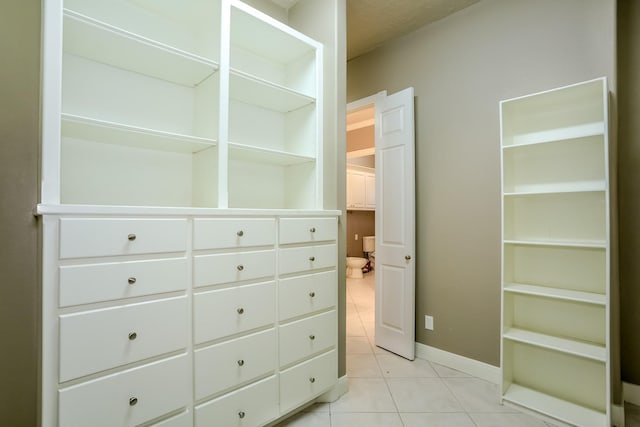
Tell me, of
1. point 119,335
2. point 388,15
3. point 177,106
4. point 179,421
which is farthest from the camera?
point 388,15

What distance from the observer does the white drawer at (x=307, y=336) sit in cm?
171

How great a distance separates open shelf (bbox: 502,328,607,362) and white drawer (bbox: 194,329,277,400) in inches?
62.4

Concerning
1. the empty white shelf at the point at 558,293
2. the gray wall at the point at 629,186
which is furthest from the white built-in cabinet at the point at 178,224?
the gray wall at the point at 629,186

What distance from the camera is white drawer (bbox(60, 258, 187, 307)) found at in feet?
3.51

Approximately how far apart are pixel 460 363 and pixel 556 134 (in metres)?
1.85

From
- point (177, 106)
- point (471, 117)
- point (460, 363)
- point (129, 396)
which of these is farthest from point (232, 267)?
point (471, 117)

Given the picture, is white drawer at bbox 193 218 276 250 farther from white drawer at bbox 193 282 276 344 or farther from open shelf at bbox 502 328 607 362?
open shelf at bbox 502 328 607 362

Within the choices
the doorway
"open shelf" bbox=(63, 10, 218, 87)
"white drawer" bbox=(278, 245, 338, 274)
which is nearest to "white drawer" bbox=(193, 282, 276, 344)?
"white drawer" bbox=(278, 245, 338, 274)

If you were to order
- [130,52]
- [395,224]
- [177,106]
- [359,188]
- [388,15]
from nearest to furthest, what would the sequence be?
[130,52] → [177,106] → [388,15] → [395,224] → [359,188]

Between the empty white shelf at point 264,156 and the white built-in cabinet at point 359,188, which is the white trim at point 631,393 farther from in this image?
the white built-in cabinet at point 359,188

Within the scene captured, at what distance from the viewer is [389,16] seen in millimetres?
2500

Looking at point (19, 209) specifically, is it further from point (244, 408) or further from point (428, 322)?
point (428, 322)

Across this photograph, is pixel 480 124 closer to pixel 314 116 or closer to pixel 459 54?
pixel 459 54

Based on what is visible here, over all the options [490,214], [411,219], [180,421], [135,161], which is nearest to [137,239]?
[135,161]
